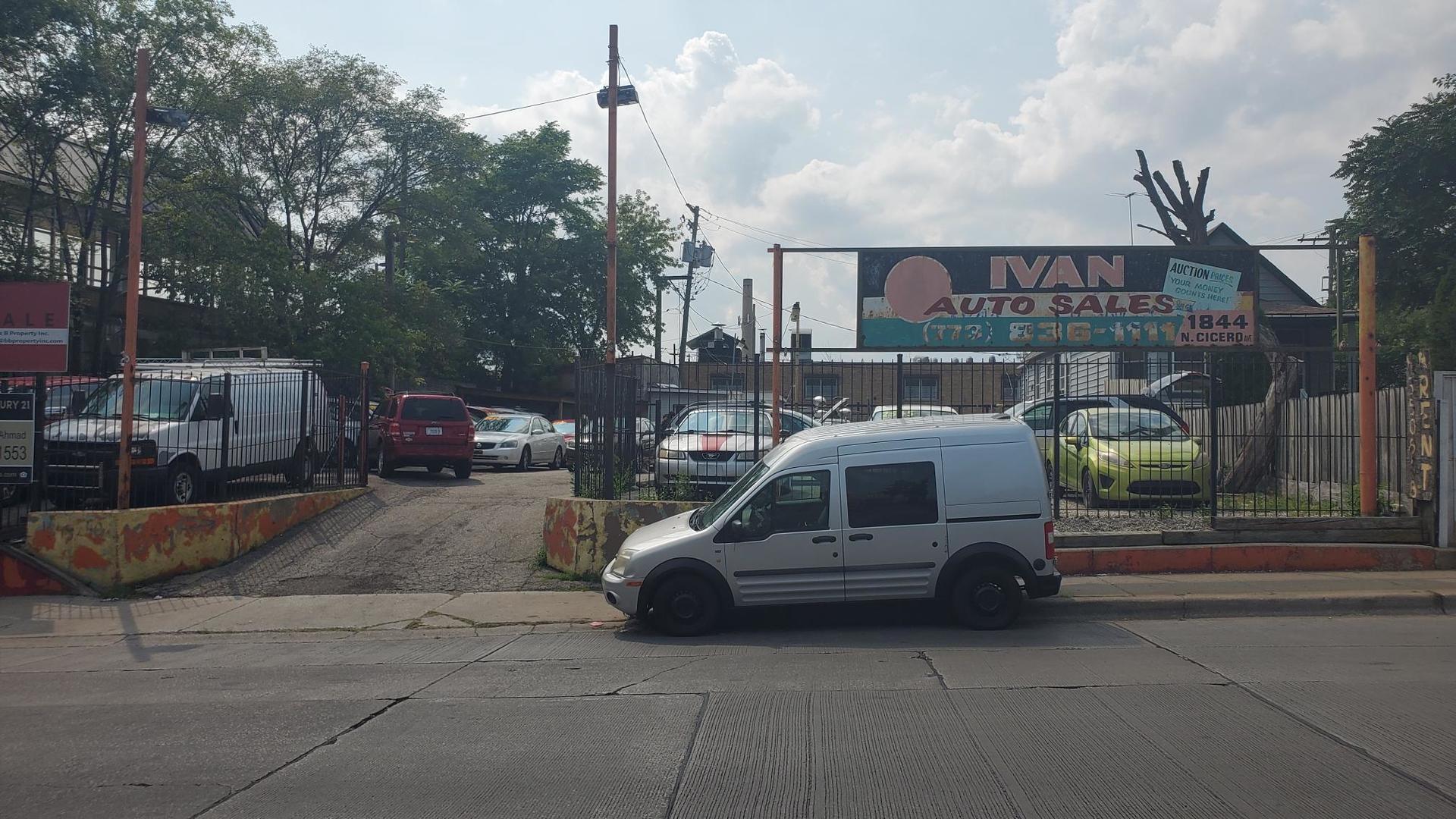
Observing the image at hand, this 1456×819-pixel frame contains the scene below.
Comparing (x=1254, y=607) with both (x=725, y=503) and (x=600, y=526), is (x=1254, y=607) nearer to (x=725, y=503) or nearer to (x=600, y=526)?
(x=725, y=503)

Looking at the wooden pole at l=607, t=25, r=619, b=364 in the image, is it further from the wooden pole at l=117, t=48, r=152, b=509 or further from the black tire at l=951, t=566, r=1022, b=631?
the black tire at l=951, t=566, r=1022, b=631

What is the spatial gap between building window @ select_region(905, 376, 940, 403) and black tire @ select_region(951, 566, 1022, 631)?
3.81 metres

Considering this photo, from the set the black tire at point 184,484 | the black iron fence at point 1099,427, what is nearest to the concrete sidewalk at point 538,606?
the black iron fence at point 1099,427

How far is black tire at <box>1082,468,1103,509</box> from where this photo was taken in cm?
1305

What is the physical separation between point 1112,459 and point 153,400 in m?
12.7

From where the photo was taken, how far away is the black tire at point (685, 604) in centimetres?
948

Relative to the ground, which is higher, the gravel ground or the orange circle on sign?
the orange circle on sign

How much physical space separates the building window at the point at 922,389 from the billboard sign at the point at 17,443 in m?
10.4

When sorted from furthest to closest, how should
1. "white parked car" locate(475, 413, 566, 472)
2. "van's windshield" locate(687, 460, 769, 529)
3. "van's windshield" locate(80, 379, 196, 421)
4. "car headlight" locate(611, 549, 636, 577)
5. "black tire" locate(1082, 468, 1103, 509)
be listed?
"white parked car" locate(475, 413, 566, 472), "van's windshield" locate(80, 379, 196, 421), "black tire" locate(1082, 468, 1103, 509), "van's windshield" locate(687, 460, 769, 529), "car headlight" locate(611, 549, 636, 577)

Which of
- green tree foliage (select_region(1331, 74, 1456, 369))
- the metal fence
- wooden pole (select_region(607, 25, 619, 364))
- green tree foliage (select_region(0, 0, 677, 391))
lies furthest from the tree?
green tree foliage (select_region(0, 0, 677, 391))

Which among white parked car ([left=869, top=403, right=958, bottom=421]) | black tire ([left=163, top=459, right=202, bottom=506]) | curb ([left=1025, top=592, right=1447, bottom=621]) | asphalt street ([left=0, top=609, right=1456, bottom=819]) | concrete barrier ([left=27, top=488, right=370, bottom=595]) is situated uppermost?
→ white parked car ([left=869, top=403, right=958, bottom=421])

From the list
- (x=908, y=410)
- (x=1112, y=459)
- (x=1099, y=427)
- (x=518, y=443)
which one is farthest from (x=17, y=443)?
(x=1112, y=459)

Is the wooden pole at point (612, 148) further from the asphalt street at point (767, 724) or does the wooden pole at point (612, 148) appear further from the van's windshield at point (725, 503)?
the asphalt street at point (767, 724)

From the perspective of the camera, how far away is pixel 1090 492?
13.1m
